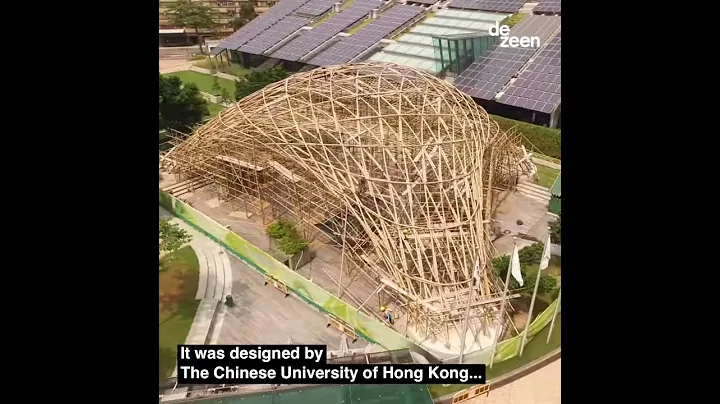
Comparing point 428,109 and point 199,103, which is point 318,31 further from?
point 428,109

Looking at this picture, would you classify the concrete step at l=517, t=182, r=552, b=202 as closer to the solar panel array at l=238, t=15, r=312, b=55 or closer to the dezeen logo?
the dezeen logo

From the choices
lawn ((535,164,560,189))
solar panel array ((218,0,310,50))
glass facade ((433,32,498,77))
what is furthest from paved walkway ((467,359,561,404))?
solar panel array ((218,0,310,50))

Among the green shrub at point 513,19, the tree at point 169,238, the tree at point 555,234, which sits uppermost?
the green shrub at point 513,19

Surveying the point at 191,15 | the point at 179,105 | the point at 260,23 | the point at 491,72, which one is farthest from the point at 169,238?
the point at 491,72

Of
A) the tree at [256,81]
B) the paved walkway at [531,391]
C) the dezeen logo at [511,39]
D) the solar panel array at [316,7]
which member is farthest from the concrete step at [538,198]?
the tree at [256,81]

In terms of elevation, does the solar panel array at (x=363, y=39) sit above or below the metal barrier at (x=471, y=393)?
above

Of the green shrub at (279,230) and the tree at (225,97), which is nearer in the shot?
the green shrub at (279,230)

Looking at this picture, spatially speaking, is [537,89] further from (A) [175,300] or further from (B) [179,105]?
(A) [175,300]

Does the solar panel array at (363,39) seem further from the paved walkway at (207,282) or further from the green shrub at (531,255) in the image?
the green shrub at (531,255)
